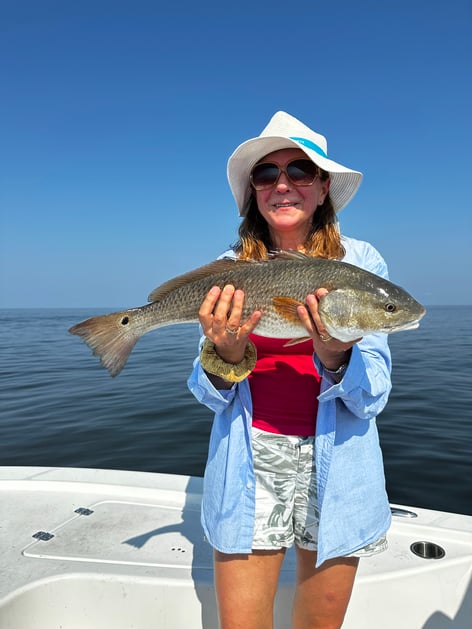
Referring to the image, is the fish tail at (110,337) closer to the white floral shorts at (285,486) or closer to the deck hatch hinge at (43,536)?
the white floral shorts at (285,486)

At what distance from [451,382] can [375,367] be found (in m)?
12.6

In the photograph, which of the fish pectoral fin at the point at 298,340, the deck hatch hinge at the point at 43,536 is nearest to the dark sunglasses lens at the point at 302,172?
the fish pectoral fin at the point at 298,340

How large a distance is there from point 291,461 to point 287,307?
0.95 meters

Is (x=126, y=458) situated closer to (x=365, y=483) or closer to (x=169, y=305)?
(x=169, y=305)

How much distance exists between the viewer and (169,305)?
3.39 metres

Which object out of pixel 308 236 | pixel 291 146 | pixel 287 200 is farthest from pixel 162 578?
pixel 291 146

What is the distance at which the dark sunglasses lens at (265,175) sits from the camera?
9.92 ft

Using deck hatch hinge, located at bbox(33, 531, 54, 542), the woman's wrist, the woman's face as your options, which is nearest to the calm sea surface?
deck hatch hinge, located at bbox(33, 531, 54, 542)

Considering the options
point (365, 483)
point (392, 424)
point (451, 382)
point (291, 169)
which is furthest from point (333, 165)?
point (451, 382)

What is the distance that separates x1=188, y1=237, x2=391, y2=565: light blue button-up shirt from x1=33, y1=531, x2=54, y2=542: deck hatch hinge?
2137 millimetres

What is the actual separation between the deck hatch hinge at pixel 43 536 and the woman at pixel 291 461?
2.12 meters

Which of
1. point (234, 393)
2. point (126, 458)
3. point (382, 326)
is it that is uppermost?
point (382, 326)

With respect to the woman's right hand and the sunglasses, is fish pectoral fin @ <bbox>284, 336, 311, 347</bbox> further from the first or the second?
the sunglasses

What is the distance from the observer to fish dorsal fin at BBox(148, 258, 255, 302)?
3199 mm
